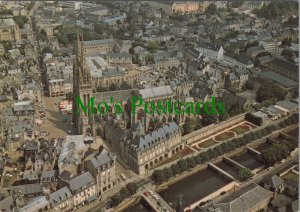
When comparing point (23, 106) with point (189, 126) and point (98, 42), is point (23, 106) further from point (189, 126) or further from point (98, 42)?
point (98, 42)

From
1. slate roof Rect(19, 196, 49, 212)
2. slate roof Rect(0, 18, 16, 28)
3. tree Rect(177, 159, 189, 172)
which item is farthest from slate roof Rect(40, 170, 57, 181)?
slate roof Rect(0, 18, 16, 28)

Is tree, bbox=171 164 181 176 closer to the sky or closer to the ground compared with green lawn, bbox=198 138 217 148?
closer to the sky

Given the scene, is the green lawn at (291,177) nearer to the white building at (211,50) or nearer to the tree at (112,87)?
the tree at (112,87)

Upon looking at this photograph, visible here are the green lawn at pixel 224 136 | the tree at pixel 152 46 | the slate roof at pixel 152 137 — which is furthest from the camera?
the tree at pixel 152 46

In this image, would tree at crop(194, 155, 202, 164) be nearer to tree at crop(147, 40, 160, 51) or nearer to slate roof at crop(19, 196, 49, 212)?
slate roof at crop(19, 196, 49, 212)

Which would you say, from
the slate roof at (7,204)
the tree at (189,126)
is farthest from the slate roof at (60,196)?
the tree at (189,126)

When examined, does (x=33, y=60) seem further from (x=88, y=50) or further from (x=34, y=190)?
(x=34, y=190)
